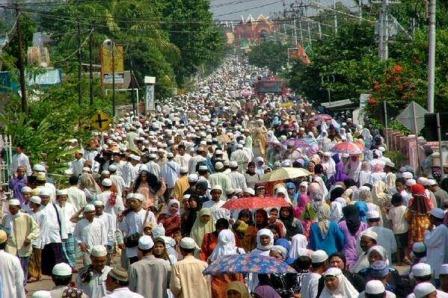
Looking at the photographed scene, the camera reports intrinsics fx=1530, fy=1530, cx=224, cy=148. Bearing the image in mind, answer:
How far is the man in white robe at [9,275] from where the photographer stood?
1516 cm

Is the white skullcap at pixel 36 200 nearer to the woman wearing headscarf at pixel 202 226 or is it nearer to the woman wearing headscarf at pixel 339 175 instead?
the woman wearing headscarf at pixel 202 226

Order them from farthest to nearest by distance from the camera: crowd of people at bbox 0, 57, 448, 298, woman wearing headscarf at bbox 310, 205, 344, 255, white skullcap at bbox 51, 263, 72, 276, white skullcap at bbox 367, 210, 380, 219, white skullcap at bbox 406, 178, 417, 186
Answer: white skullcap at bbox 406, 178, 417, 186 < white skullcap at bbox 367, 210, 380, 219 < woman wearing headscarf at bbox 310, 205, 344, 255 < crowd of people at bbox 0, 57, 448, 298 < white skullcap at bbox 51, 263, 72, 276

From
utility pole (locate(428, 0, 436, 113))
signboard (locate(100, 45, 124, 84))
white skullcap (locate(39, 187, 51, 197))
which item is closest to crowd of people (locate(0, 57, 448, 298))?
white skullcap (locate(39, 187, 51, 197))

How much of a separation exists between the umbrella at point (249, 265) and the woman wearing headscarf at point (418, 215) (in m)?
5.78

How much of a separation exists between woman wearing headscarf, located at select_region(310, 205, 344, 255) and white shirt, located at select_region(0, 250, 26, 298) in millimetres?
3596

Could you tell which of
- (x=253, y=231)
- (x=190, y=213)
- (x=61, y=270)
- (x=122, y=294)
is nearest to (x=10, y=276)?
(x=61, y=270)

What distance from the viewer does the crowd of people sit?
13844 mm

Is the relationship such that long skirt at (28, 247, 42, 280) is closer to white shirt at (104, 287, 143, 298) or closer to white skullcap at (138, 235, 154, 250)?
white skullcap at (138, 235, 154, 250)

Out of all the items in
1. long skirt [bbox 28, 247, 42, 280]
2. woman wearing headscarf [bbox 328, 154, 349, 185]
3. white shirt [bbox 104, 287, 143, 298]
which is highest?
white shirt [bbox 104, 287, 143, 298]

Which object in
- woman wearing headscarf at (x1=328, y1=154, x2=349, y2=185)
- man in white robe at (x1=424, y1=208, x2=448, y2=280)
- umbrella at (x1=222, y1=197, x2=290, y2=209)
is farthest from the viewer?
woman wearing headscarf at (x1=328, y1=154, x2=349, y2=185)

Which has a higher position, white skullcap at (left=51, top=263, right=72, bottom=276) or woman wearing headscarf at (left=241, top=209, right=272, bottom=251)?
white skullcap at (left=51, top=263, right=72, bottom=276)

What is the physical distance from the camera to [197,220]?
61.7 feet

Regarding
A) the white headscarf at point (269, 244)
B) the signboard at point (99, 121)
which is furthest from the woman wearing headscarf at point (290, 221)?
the signboard at point (99, 121)

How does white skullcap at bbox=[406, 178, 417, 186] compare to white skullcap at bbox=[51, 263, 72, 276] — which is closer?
white skullcap at bbox=[51, 263, 72, 276]
